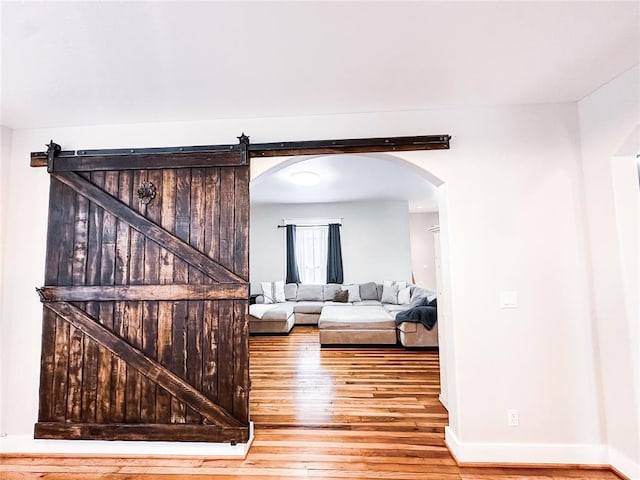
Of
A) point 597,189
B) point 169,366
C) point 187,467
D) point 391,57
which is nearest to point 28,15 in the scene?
point 391,57

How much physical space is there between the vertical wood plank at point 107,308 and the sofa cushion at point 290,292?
4675 millimetres

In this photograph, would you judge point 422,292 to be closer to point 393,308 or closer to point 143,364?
point 393,308

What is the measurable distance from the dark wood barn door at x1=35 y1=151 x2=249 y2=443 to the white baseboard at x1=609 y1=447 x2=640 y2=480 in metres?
2.46

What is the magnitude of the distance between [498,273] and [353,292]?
15.2 ft

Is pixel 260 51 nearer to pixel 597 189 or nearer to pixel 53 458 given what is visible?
pixel 597 189

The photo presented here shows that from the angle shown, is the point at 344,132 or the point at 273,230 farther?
the point at 273,230

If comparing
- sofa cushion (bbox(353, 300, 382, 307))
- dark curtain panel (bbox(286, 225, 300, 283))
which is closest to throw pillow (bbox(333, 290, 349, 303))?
sofa cushion (bbox(353, 300, 382, 307))

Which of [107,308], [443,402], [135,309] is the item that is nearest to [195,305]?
[135,309]

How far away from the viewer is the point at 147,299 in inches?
89.4

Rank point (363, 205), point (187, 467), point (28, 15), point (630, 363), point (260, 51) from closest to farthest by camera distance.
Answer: point (28, 15), point (260, 51), point (630, 363), point (187, 467), point (363, 205)

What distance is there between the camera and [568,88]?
2.05m

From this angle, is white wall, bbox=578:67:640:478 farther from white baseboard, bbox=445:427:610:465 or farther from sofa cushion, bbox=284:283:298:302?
sofa cushion, bbox=284:283:298:302

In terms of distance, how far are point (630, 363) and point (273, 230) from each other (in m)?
6.38

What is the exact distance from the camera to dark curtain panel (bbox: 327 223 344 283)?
7086 mm
